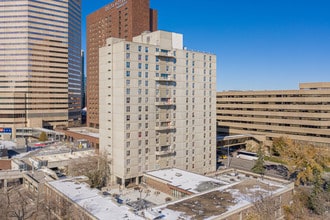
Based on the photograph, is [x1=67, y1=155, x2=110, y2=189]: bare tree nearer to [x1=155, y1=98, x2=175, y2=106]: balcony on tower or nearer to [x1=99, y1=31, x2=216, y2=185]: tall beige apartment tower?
[x1=99, y1=31, x2=216, y2=185]: tall beige apartment tower

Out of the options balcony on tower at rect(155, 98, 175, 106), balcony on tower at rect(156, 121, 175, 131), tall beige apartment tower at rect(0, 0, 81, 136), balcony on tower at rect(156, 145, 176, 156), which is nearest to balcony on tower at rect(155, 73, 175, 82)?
balcony on tower at rect(155, 98, 175, 106)

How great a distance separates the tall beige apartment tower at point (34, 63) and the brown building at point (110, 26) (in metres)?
13.1

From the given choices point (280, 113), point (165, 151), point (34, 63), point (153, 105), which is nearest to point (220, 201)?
point (165, 151)

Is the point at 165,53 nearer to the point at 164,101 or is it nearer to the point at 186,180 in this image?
the point at 164,101

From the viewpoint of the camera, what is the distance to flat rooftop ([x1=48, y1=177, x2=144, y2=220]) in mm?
33969

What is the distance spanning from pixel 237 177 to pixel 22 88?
111852 millimetres

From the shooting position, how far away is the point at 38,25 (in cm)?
13212

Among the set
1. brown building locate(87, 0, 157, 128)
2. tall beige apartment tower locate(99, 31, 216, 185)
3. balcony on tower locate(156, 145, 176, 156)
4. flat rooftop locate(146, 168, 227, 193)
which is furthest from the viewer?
brown building locate(87, 0, 157, 128)

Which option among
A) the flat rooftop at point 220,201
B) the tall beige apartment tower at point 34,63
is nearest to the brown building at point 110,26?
the tall beige apartment tower at point 34,63

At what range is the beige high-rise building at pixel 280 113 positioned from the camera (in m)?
83.4

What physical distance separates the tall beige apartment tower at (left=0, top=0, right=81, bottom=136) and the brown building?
13.1 m

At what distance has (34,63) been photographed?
427 feet

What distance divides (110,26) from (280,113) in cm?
8946

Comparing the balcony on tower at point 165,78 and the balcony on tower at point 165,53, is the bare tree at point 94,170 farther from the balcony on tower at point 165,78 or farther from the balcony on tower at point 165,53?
the balcony on tower at point 165,53
